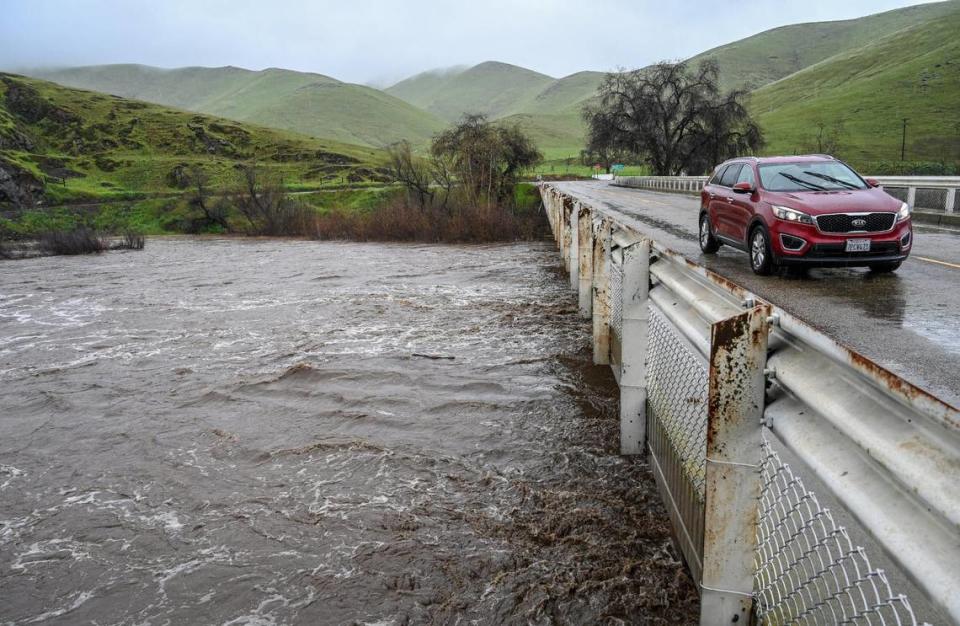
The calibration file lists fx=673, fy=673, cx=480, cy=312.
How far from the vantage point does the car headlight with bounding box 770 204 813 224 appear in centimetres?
933

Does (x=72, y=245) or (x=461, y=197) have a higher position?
(x=461, y=197)

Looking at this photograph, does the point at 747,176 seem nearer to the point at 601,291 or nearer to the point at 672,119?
the point at 601,291

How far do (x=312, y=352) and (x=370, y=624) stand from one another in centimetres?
804

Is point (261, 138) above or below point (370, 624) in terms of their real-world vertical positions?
above

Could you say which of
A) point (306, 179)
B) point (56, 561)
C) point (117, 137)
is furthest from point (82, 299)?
point (117, 137)

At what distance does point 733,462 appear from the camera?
2.74 metres

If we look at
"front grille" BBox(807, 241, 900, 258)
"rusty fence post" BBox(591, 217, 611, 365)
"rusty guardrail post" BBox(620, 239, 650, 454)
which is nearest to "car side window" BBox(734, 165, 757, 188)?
"front grille" BBox(807, 241, 900, 258)

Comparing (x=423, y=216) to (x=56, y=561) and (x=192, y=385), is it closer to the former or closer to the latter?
(x=192, y=385)

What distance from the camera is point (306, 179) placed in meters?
85.0

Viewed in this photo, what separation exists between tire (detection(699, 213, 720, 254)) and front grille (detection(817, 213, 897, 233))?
3247 mm

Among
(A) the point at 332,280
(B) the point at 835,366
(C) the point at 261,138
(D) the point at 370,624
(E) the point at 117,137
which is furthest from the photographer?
(C) the point at 261,138

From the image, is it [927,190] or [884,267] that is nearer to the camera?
[884,267]

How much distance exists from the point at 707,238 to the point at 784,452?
826cm

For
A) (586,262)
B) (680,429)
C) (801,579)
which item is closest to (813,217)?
(586,262)
